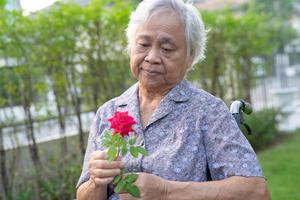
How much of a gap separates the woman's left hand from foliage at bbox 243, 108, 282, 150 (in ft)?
22.4

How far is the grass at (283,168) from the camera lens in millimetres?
6059

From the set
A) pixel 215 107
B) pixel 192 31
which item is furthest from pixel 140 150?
pixel 192 31

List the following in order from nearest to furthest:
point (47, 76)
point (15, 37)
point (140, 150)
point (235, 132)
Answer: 1. point (140, 150)
2. point (235, 132)
3. point (15, 37)
4. point (47, 76)

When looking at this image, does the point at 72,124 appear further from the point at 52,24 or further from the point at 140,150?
the point at 140,150

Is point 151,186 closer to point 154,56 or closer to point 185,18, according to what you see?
point 154,56

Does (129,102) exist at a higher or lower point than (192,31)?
lower

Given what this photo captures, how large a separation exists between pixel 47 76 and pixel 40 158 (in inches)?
35.7

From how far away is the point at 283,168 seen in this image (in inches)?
289

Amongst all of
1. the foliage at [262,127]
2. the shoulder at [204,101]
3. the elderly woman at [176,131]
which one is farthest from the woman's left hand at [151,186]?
the foliage at [262,127]

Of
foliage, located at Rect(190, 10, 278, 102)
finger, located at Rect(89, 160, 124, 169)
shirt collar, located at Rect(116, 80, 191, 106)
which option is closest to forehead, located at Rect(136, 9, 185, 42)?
shirt collar, located at Rect(116, 80, 191, 106)

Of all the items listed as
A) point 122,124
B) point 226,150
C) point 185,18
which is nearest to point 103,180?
point 122,124

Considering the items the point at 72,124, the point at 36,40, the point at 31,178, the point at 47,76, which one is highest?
the point at 36,40

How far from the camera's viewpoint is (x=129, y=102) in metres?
2.41

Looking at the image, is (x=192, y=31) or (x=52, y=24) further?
(x=52, y=24)
